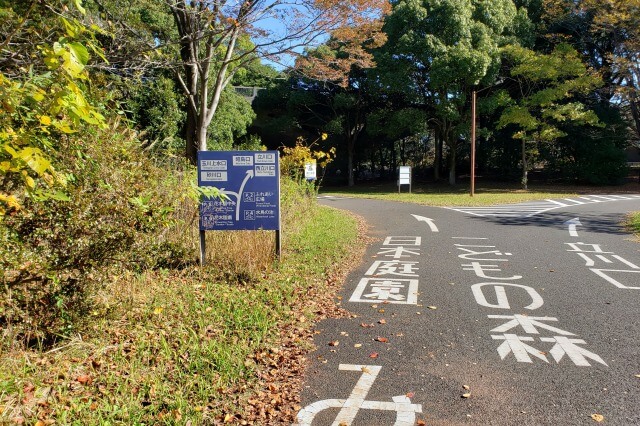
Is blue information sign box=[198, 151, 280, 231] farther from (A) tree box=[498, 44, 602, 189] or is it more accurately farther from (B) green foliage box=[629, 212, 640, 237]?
(A) tree box=[498, 44, 602, 189]

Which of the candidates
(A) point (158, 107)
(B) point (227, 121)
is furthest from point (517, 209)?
(A) point (158, 107)

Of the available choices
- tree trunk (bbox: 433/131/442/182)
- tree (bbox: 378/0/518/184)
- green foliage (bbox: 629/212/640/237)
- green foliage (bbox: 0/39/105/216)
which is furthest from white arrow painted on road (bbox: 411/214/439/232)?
tree trunk (bbox: 433/131/442/182)

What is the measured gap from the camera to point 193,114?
39.7 feet

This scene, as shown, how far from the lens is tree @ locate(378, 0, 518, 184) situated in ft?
79.3

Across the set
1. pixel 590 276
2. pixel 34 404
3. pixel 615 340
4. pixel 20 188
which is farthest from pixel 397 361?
pixel 590 276

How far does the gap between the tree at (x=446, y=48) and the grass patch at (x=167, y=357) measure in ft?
69.8

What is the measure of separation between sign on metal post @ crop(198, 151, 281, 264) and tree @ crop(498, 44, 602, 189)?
21068 millimetres

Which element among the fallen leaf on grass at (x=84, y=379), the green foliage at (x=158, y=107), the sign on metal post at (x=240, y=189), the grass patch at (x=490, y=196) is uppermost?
the green foliage at (x=158, y=107)

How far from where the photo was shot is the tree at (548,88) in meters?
23.3

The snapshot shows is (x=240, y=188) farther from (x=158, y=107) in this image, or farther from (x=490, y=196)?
(x=490, y=196)

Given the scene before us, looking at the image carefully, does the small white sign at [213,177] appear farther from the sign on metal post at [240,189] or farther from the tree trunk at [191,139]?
the tree trunk at [191,139]

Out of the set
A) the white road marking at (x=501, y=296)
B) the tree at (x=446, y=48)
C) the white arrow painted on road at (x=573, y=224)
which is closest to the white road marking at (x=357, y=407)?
the white road marking at (x=501, y=296)

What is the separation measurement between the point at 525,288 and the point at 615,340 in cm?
183

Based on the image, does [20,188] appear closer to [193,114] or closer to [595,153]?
[193,114]
